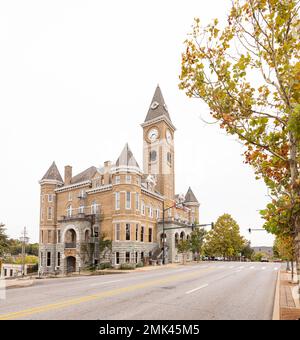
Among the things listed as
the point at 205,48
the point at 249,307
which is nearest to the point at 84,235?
the point at 249,307

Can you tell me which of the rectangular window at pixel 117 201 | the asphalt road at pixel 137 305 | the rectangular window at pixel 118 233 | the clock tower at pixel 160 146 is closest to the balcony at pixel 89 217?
the rectangular window at pixel 117 201

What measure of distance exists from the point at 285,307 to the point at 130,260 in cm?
3167

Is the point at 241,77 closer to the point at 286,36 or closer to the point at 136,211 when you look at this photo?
the point at 286,36

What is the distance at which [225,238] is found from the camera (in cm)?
6469

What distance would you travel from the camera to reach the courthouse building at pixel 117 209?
42.0m

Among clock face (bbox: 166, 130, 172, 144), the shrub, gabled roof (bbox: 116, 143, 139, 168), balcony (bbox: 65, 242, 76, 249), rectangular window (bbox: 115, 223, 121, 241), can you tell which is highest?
clock face (bbox: 166, 130, 172, 144)

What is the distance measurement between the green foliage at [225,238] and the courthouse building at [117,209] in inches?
442

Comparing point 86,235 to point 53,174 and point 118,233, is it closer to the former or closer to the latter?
point 118,233

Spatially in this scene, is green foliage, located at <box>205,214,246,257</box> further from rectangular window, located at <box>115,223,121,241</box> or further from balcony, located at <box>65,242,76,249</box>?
balcony, located at <box>65,242,76,249</box>

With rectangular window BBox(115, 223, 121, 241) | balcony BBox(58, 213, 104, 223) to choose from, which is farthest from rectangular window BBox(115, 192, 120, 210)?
balcony BBox(58, 213, 104, 223)

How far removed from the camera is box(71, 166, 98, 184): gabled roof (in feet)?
162

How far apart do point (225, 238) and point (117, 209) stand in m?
30.9

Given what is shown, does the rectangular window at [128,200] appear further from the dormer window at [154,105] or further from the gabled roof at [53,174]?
the dormer window at [154,105]

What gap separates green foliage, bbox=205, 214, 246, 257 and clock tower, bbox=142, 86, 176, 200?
581 inches
